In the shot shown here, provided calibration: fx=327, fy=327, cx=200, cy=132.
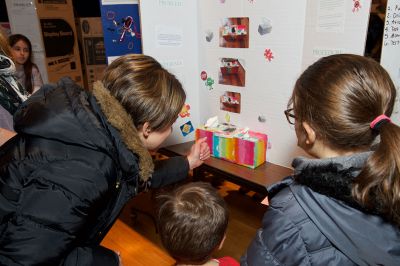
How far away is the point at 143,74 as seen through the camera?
3.43 feet

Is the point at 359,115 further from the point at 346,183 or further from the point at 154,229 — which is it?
the point at 154,229

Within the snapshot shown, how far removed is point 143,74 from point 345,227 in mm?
722

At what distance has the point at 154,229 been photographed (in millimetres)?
2275

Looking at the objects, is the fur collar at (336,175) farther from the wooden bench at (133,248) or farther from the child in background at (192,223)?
the wooden bench at (133,248)

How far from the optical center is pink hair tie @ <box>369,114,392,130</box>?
0.80 m

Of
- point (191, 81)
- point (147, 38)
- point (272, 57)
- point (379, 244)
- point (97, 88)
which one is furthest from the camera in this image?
point (191, 81)

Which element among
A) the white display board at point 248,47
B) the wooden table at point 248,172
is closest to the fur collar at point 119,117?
the wooden table at point 248,172

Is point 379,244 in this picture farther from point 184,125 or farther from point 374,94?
point 184,125

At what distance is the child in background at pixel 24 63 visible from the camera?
3.40 meters

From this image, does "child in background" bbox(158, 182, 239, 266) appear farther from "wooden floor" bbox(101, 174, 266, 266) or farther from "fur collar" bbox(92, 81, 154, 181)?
"wooden floor" bbox(101, 174, 266, 266)

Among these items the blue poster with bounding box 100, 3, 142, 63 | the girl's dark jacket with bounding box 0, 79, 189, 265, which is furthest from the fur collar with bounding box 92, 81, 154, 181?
the blue poster with bounding box 100, 3, 142, 63

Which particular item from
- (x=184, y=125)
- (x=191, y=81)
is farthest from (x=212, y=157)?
(x=191, y=81)

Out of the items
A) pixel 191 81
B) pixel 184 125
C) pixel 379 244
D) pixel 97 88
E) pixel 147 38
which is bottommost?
pixel 184 125

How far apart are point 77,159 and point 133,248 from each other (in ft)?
4.42
